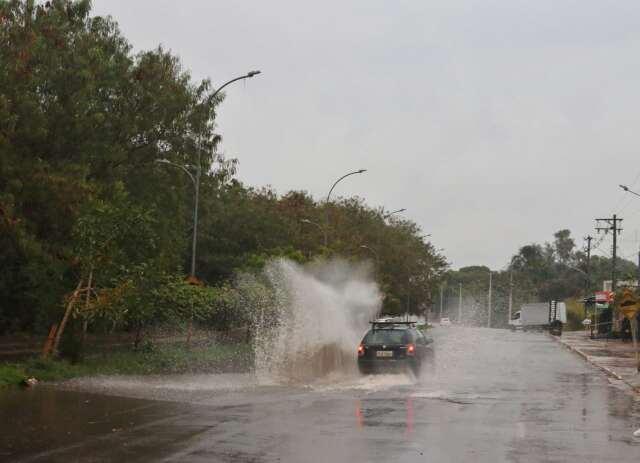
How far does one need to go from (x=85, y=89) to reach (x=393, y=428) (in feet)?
57.3

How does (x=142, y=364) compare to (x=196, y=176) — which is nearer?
(x=142, y=364)

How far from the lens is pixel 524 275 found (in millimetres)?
153875

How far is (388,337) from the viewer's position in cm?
2436

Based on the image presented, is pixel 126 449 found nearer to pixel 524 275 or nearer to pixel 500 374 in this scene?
pixel 500 374

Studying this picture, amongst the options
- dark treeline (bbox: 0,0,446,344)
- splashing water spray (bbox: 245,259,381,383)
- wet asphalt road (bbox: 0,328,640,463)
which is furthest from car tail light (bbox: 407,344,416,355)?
dark treeline (bbox: 0,0,446,344)

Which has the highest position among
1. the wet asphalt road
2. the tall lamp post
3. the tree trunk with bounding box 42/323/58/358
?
the tall lamp post

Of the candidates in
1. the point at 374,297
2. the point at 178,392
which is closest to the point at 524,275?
the point at 374,297

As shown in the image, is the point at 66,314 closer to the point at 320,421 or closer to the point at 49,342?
the point at 49,342

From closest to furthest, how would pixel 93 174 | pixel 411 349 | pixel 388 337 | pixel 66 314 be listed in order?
pixel 66 314 → pixel 411 349 → pixel 388 337 → pixel 93 174

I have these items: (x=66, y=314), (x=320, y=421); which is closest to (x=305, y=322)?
(x=66, y=314)

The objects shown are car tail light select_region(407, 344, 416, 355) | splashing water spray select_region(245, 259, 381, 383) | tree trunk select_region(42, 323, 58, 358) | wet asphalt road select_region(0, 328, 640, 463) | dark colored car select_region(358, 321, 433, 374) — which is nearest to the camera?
wet asphalt road select_region(0, 328, 640, 463)

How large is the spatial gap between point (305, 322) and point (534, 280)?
401 ft

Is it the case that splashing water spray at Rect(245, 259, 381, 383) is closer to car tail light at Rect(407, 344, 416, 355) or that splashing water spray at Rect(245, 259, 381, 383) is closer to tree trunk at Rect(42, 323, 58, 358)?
car tail light at Rect(407, 344, 416, 355)

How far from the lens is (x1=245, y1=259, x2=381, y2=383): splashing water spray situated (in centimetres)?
2855
